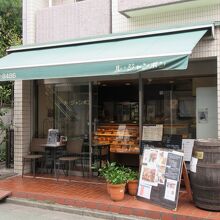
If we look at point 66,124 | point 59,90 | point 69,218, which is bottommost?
point 69,218

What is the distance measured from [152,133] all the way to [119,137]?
163 centimetres

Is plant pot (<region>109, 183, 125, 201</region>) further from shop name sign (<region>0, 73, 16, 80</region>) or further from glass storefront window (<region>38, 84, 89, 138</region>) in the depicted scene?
shop name sign (<region>0, 73, 16, 80</region>)

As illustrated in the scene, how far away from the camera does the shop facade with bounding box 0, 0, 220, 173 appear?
334 inches

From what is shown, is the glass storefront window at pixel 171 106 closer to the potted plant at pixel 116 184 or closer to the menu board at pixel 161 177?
the menu board at pixel 161 177

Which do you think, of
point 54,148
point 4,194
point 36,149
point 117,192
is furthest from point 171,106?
point 4,194

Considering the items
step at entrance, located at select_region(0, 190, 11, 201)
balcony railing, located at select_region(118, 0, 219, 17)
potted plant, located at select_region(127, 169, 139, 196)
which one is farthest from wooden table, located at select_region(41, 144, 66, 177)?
balcony railing, located at select_region(118, 0, 219, 17)

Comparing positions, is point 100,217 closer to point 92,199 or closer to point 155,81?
point 92,199

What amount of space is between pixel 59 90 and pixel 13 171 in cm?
290

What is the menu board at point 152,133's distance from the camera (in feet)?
34.1

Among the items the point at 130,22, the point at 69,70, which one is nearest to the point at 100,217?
the point at 69,70

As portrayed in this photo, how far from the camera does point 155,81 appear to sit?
10.5 m

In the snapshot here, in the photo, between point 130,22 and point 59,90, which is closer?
point 130,22

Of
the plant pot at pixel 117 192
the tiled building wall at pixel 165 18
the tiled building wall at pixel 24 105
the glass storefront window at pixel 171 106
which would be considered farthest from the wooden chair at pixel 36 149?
the tiled building wall at pixel 165 18

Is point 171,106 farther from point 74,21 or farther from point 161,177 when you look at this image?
point 74,21
